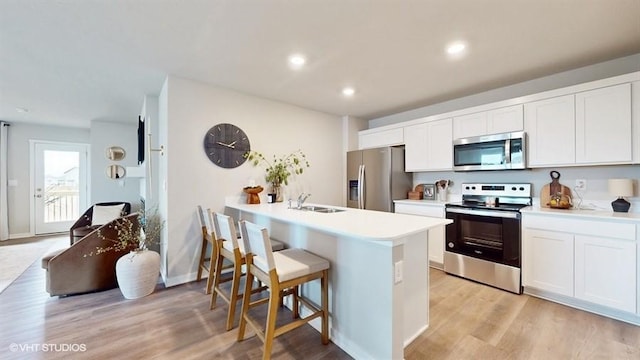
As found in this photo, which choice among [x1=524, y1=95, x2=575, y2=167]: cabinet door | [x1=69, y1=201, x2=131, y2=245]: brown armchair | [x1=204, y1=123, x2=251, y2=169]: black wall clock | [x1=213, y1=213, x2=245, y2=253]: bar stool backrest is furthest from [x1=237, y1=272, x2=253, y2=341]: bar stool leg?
[x1=69, y1=201, x2=131, y2=245]: brown armchair

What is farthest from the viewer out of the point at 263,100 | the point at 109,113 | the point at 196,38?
the point at 109,113

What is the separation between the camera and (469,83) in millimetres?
3146

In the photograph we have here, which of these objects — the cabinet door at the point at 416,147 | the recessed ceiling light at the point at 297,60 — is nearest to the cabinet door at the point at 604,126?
the cabinet door at the point at 416,147

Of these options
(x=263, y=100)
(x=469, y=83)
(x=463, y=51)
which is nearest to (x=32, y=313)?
(x=263, y=100)

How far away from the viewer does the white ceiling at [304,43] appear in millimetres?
1776

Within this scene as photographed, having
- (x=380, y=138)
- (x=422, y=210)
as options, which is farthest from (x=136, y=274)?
(x=380, y=138)

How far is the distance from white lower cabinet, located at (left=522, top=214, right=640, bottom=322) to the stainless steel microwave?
67 cm

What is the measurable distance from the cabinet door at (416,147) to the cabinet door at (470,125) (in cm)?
42

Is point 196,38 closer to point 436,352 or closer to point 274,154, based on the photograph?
point 274,154

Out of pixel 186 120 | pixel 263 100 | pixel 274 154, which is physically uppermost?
pixel 263 100

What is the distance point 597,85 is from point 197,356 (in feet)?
13.5

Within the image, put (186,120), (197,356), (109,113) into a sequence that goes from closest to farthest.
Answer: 1. (197,356)
2. (186,120)
3. (109,113)

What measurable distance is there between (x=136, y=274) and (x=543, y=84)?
494 centimetres

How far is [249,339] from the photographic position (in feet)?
6.32
